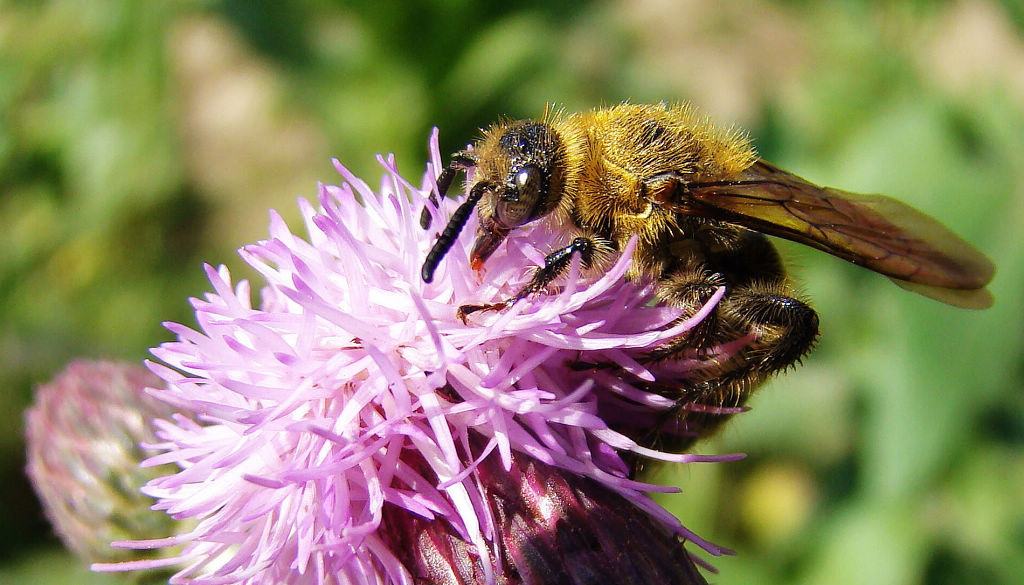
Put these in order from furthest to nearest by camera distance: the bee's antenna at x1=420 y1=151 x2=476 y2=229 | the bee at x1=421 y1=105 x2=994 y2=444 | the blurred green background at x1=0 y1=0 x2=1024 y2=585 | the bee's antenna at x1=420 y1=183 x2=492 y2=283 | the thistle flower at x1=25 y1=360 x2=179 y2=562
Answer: the blurred green background at x1=0 y1=0 x2=1024 y2=585 < the thistle flower at x1=25 y1=360 x2=179 y2=562 < the bee's antenna at x1=420 y1=151 x2=476 y2=229 < the bee at x1=421 y1=105 x2=994 y2=444 < the bee's antenna at x1=420 y1=183 x2=492 y2=283

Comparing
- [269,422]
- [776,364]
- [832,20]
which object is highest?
[832,20]

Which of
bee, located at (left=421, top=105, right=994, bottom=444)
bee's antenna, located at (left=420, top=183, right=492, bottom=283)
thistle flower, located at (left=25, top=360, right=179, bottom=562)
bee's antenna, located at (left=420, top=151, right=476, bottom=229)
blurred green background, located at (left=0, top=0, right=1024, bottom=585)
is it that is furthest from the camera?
blurred green background, located at (left=0, top=0, right=1024, bottom=585)

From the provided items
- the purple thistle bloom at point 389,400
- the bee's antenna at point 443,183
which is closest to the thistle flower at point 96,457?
the purple thistle bloom at point 389,400

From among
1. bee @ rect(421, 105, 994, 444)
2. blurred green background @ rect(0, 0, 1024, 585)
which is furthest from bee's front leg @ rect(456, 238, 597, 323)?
blurred green background @ rect(0, 0, 1024, 585)

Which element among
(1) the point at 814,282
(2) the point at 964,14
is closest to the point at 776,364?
(1) the point at 814,282

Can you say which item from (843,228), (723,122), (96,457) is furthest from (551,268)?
(96,457)

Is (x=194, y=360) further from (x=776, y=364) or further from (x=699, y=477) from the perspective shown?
(x=699, y=477)

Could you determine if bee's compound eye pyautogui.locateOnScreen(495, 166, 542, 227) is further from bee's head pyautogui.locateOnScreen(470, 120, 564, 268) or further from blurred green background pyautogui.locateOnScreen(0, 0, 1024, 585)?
blurred green background pyautogui.locateOnScreen(0, 0, 1024, 585)

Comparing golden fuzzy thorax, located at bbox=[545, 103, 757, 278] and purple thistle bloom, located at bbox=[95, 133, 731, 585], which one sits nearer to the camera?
purple thistle bloom, located at bbox=[95, 133, 731, 585]

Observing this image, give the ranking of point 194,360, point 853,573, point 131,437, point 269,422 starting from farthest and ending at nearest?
point 853,573 → point 131,437 → point 194,360 → point 269,422
